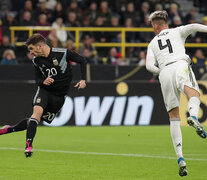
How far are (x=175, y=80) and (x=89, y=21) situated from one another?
13233 millimetres

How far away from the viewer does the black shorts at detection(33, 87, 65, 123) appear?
34.3 ft

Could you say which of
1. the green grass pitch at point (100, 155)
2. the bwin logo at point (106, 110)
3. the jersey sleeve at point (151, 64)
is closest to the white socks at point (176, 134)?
the green grass pitch at point (100, 155)

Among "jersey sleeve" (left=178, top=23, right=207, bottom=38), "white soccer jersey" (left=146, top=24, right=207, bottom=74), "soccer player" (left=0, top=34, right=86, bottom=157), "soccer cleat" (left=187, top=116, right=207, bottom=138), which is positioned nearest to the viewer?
"soccer cleat" (left=187, top=116, right=207, bottom=138)

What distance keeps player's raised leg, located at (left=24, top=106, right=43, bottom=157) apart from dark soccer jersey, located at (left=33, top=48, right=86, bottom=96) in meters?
0.50

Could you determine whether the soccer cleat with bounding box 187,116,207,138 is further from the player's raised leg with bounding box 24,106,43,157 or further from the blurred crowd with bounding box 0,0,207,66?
the blurred crowd with bounding box 0,0,207,66

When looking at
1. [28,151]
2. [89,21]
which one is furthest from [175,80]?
[89,21]

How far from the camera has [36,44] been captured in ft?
33.6

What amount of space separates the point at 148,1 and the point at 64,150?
12.5m

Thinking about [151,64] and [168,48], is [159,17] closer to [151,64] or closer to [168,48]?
[168,48]

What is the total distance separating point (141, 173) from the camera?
9445 mm

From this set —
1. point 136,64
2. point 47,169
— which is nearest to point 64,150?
point 47,169

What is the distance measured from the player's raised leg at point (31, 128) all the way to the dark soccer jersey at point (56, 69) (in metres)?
0.50

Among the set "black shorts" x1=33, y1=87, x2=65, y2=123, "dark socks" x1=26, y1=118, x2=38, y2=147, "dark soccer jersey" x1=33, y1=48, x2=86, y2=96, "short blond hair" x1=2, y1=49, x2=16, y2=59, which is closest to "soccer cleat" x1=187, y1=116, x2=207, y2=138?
"dark socks" x1=26, y1=118, x2=38, y2=147

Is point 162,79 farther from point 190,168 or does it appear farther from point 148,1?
point 148,1
